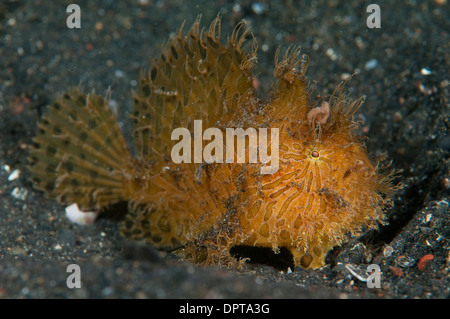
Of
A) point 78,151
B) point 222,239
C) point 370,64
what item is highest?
point 370,64

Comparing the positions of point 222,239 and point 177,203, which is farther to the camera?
point 177,203

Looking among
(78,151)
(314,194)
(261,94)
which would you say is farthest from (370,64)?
(78,151)

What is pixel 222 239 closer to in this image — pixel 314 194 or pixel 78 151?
pixel 314 194

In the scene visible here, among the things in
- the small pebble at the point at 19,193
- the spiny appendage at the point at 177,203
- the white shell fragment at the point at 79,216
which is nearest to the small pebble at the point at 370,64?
the spiny appendage at the point at 177,203

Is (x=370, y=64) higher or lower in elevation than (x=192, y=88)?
higher

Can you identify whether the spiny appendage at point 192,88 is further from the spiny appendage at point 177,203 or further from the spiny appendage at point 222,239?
the spiny appendage at point 222,239

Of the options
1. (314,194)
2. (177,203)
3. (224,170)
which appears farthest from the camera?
(177,203)
